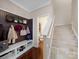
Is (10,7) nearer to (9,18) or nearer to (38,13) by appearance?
(9,18)

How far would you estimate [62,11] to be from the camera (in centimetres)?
580

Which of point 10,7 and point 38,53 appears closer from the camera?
point 10,7

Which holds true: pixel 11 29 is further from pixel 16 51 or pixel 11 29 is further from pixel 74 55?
pixel 74 55

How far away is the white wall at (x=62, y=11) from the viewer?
5.75 m

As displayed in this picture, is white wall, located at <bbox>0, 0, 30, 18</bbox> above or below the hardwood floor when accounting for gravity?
above

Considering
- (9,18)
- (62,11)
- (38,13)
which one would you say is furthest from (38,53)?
(62,11)

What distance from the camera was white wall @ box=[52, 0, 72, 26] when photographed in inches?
226

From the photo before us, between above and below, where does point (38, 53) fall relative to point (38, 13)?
below

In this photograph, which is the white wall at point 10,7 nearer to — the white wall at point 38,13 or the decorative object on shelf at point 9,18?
the decorative object on shelf at point 9,18

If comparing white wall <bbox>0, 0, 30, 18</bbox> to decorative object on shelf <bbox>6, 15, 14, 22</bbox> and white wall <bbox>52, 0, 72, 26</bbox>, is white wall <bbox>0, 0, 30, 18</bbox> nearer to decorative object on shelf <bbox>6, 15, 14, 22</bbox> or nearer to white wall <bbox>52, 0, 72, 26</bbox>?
decorative object on shelf <bbox>6, 15, 14, 22</bbox>

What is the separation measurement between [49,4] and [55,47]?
137 inches

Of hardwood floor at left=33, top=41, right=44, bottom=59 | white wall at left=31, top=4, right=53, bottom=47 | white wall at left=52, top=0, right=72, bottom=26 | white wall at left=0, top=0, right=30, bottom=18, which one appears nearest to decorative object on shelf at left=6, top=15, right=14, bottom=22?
white wall at left=0, top=0, right=30, bottom=18

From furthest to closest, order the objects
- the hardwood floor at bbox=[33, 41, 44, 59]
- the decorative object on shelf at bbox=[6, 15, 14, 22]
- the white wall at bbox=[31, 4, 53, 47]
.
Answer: the white wall at bbox=[31, 4, 53, 47]
the hardwood floor at bbox=[33, 41, 44, 59]
the decorative object on shelf at bbox=[6, 15, 14, 22]

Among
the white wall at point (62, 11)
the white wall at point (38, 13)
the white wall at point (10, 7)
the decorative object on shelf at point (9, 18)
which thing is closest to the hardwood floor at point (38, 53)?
the white wall at point (38, 13)
